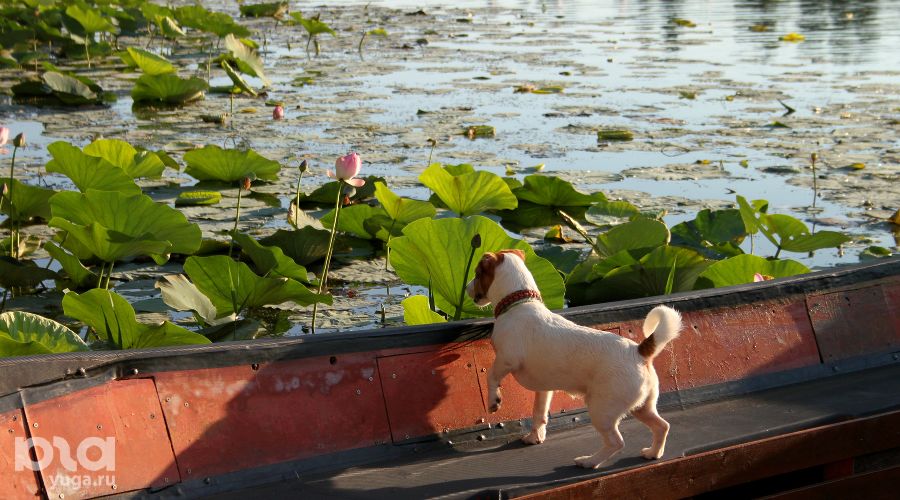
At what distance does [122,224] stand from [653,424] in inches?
84.5

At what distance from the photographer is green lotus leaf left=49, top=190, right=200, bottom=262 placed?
12.3 feet

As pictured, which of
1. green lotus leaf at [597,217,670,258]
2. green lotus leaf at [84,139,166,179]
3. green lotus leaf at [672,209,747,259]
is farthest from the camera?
green lotus leaf at [84,139,166,179]

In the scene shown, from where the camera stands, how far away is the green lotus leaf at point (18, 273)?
4.05 m

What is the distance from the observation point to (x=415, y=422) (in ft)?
→ 9.64

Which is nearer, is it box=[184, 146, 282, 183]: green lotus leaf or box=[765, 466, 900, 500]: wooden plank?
box=[765, 466, 900, 500]: wooden plank

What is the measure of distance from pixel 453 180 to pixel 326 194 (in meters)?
1.18

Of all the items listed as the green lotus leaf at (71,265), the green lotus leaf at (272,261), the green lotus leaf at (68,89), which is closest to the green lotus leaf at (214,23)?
the green lotus leaf at (68,89)

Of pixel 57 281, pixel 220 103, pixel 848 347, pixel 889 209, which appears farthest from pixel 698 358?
pixel 220 103

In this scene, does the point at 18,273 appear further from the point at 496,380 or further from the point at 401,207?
the point at 496,380

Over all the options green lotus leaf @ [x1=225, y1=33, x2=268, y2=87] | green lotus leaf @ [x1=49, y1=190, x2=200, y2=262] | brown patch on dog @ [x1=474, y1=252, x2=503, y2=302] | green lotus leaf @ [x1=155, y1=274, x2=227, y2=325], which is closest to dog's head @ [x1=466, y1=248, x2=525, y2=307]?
brown patch on dog @ [x1=474, y1=252, x2=503, y2=302]

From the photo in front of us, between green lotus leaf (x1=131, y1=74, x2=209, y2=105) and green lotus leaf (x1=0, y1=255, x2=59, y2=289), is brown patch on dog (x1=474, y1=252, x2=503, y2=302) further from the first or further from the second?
green lotus leaf (x1=131, y1=74, x2=209, y2=105)

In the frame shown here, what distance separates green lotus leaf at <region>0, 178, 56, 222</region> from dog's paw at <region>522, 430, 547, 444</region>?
2.63m

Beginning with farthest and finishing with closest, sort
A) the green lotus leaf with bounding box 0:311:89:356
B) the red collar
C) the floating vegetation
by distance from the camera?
the floating vegetation, the green lotus leaf with bounding box 0:311:89:356, the red collar

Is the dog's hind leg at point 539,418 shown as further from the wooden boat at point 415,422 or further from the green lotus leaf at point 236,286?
the green lotus leaf at point 236,286
